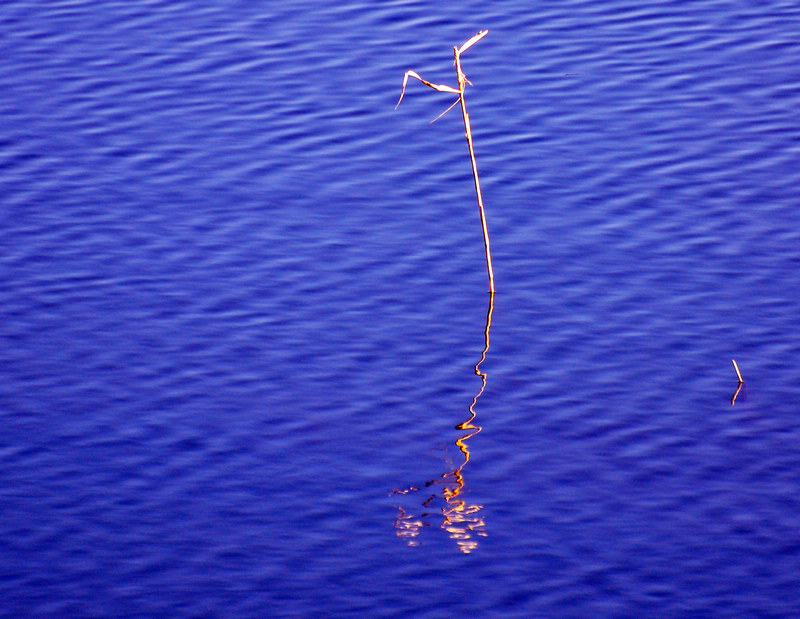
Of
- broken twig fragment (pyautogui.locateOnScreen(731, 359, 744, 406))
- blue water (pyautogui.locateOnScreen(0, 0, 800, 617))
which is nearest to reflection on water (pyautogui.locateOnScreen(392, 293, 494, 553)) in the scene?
blue water (pyautogui.locateOnScreen(0, 0, 800, 617))

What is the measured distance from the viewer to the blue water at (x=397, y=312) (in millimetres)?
15367

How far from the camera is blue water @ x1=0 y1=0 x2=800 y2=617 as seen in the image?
1537 centimetres

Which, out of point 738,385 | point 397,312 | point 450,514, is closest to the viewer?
point 450,514

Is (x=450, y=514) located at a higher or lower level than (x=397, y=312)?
lower

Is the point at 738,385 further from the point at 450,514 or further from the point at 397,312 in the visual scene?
the point at 397,312

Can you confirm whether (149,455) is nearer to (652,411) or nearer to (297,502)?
(297,502)

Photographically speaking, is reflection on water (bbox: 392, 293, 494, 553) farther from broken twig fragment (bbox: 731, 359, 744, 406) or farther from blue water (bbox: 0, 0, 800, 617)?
broken twig fragment (bbox: 731, 359, 744, 406)

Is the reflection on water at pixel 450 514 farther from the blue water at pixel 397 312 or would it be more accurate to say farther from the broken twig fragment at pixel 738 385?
the broken twig fragment at pixel 738 385

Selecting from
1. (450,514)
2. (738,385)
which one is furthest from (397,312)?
(738,385)

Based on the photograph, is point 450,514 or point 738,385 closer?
point 450,514

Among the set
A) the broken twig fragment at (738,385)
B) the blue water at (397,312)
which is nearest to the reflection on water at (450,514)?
the blue water at (397,312)

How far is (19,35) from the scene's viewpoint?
2800 centimetres

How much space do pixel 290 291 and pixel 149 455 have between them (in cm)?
398

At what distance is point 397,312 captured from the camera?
64.8ft
